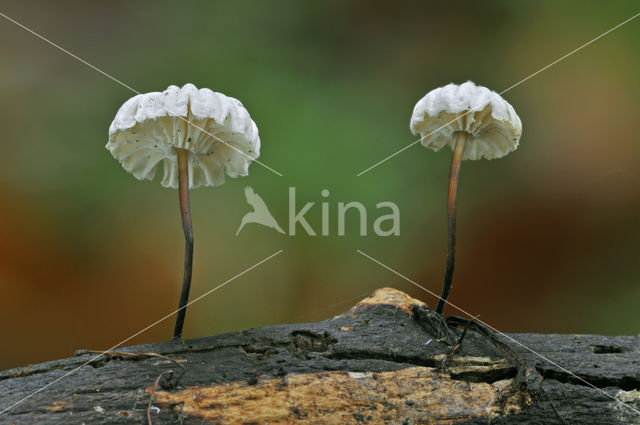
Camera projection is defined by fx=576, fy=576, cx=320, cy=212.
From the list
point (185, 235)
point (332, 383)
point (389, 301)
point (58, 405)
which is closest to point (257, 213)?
point (185, 235)

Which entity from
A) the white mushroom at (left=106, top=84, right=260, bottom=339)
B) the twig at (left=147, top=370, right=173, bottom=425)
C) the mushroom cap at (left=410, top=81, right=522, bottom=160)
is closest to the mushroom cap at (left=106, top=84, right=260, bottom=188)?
the white mushroom at (left=106, top=84, right=260, bottom=339)

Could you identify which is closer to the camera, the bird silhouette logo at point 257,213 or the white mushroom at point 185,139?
the white mushroom at point 185,139

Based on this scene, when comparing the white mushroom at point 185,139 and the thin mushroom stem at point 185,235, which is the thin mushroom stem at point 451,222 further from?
the thin mushroom stem at point 185,235

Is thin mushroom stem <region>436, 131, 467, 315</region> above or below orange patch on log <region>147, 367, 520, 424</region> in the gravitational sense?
above

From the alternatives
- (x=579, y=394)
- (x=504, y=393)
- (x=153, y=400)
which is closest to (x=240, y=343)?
(x=153, y=400)

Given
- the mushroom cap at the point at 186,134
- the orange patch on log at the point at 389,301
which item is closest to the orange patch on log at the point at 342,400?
the orange patch on log at the point at 389,301

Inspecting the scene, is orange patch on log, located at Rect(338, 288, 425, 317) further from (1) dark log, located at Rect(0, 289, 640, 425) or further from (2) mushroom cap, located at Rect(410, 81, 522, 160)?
(2) mushroom cap, located at Rect(410, 81, 522, 160)
